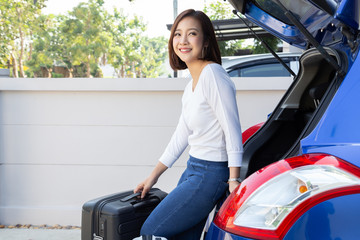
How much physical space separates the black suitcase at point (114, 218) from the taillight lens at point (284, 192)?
2.28 feet

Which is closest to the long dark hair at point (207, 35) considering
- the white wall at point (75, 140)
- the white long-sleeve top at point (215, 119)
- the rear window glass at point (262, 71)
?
the white long-sleeve top at point (215, 119)

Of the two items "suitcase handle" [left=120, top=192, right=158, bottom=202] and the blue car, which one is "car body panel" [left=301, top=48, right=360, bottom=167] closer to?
the blue car

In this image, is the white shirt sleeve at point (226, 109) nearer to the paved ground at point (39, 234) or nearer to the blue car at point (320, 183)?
the blue car at point (320, 183)

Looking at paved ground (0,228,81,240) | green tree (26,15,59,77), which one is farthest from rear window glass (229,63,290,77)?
green tree (26,15,59,77)

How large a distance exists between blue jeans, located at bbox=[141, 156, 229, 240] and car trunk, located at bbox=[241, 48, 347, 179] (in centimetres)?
44

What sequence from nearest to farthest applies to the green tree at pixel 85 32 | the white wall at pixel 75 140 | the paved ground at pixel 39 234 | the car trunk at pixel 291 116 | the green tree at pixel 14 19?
the car trunk at pixel 291 116 → the paved ground at pixel 39 234 → the white wall at pixel 75 140 → the green tree at pixel 14 19 → the green tree at pixel 85 32

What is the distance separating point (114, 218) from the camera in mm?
2023

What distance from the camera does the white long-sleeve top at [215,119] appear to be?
188 centimetres

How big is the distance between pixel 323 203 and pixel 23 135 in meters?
4.00

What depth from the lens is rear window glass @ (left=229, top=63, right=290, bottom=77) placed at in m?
6.55

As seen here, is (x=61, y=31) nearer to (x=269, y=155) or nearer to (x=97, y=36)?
(x=97, y=36)

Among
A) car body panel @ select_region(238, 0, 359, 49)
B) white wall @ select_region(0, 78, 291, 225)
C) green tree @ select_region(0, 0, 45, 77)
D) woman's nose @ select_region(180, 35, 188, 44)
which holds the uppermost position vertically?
green tree @ select_region(0, 0, 45, 77)

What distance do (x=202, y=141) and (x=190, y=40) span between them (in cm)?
47

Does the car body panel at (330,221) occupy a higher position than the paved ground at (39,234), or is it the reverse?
the car body panel at (330,221)
